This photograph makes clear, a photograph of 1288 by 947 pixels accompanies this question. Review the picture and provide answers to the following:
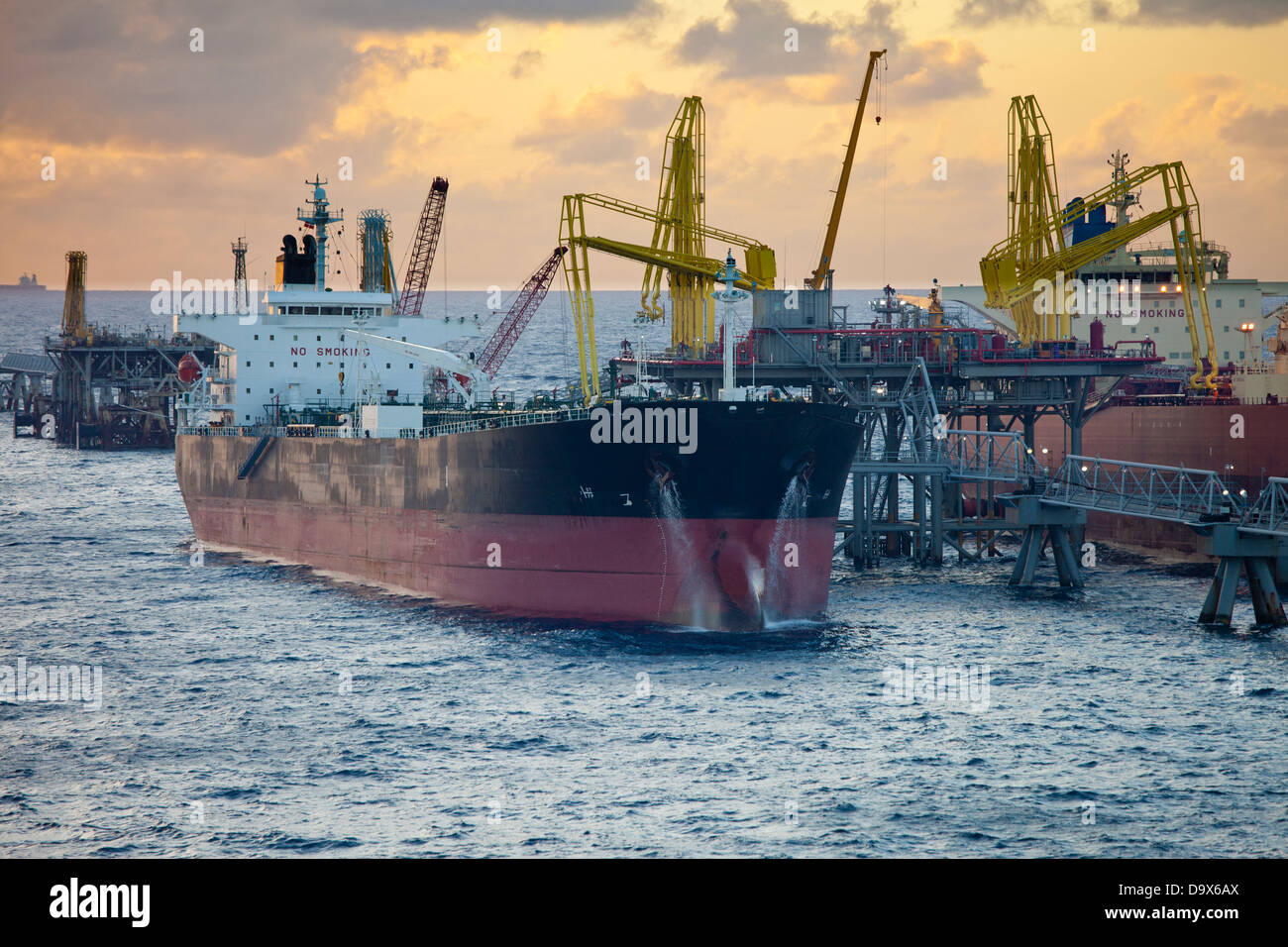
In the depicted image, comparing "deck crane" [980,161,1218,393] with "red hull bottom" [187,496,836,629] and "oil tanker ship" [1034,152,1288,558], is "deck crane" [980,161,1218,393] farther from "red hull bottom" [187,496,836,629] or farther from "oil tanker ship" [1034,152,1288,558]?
"red hull bottom" [187,496,836,629]

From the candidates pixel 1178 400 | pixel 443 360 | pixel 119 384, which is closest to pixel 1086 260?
pixel 1178 400

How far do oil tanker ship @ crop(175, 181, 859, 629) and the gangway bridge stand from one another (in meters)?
9.71

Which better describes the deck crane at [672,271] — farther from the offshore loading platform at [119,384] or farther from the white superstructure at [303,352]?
the offshore loading platform at [119,384]

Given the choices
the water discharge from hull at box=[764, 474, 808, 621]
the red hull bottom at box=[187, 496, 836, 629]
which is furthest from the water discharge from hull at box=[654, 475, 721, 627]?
the water discharge from hull at box=[764, 474, 808, 621]

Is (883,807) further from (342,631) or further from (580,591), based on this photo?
(342,631)

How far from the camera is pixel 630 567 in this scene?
3362 centimetres

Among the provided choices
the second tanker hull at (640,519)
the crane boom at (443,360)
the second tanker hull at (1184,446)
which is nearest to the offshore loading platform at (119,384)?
the crane boom at (443,360)

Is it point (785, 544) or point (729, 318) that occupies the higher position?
point (729, 318)

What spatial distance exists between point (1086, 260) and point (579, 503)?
109ft

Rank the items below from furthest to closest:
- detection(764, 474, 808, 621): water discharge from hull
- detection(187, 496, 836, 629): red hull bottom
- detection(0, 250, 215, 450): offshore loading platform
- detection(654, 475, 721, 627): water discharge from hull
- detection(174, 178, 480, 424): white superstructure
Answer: detection(0, 250, 215, 450): offshore loading platform → detection(174, 178, 480, 424): white superstructure → detection(764, 474, 808, 621): water discharge from hull → detection(187, 496, 836, 629): red hull bottom → detection(654, 475, 721, 627): water discharge from hull

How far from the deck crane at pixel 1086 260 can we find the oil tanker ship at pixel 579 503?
26.3m

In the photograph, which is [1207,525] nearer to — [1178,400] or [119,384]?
[1178,400]

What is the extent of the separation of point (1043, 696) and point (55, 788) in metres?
20.6

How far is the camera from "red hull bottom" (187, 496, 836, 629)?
108ft
